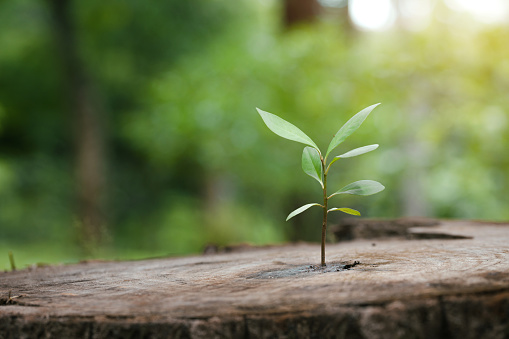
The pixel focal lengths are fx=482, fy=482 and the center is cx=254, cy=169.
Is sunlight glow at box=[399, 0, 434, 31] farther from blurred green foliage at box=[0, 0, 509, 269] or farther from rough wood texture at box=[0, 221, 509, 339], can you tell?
rough wood texture at box=[0, 221, 509, 339]

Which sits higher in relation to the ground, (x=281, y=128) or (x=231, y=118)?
(x=231, y=118)

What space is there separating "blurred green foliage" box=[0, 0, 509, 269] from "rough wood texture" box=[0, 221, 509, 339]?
4674 millimetres

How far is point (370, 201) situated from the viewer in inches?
327

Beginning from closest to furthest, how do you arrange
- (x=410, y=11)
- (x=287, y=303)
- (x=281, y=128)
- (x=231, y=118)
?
(x=287, y=303), (x=281, y=128), (x=231, y=118), (x=410, y=11)

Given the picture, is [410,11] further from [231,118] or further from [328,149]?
[328,149]

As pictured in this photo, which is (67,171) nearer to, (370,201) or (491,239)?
(370,201)

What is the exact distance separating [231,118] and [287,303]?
16.6 ft

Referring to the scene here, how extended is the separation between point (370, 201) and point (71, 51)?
18.5 ft

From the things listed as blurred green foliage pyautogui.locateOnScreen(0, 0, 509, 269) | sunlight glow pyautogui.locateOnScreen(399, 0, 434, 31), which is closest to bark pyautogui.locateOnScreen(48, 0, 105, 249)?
blurred green foliage pyautogui.locateOnScreen(0, 0, 509, 269)

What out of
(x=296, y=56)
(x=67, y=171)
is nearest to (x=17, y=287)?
(x=296, y=56)

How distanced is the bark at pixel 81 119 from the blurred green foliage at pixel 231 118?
322 millimetres

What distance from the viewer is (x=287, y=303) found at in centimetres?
91

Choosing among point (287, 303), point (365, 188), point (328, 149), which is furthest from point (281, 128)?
point (287, 303)

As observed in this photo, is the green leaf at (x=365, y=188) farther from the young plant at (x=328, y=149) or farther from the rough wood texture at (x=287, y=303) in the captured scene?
the rough wood texture at (x=287, y=303)
